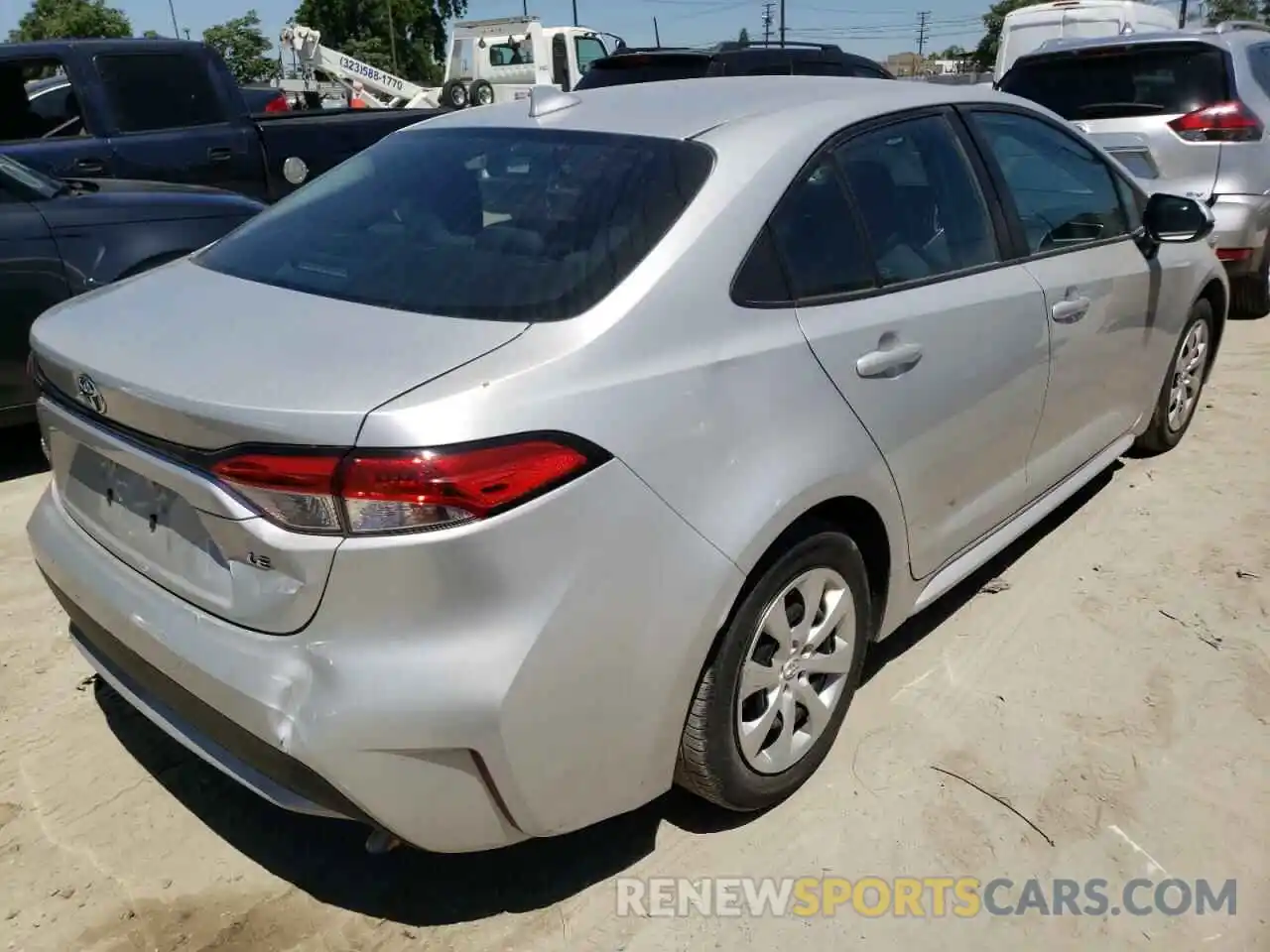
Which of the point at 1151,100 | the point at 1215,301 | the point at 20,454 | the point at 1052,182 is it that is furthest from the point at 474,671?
the point at 1151,100

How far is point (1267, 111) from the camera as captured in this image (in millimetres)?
6480

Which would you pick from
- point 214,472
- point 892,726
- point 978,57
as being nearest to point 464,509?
point 214,472

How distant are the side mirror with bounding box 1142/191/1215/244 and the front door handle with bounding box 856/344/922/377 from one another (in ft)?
5.67

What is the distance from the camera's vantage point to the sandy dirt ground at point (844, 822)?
2.30 metres

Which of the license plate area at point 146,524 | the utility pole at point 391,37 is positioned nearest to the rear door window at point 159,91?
the license plate area at point 146,524

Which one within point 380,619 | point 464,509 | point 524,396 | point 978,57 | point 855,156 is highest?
point 855,156

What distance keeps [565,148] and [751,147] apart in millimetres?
469

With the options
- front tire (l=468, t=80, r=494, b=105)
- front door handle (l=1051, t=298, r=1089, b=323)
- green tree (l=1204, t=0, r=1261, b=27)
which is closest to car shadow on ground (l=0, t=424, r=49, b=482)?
front door handle (l=1051, t=298, r=1089, b=323)

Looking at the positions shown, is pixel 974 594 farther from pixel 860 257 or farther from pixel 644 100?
pixel 644 100

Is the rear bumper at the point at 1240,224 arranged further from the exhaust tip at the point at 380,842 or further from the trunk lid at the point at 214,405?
the exhaust tip at the point at 380,842

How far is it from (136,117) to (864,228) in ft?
19.6

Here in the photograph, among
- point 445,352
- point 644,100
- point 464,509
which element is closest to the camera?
point 464,509

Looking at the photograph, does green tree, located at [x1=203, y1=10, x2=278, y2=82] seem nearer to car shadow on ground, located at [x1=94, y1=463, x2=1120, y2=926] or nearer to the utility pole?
the utility pole

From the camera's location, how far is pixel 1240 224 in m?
6.33
